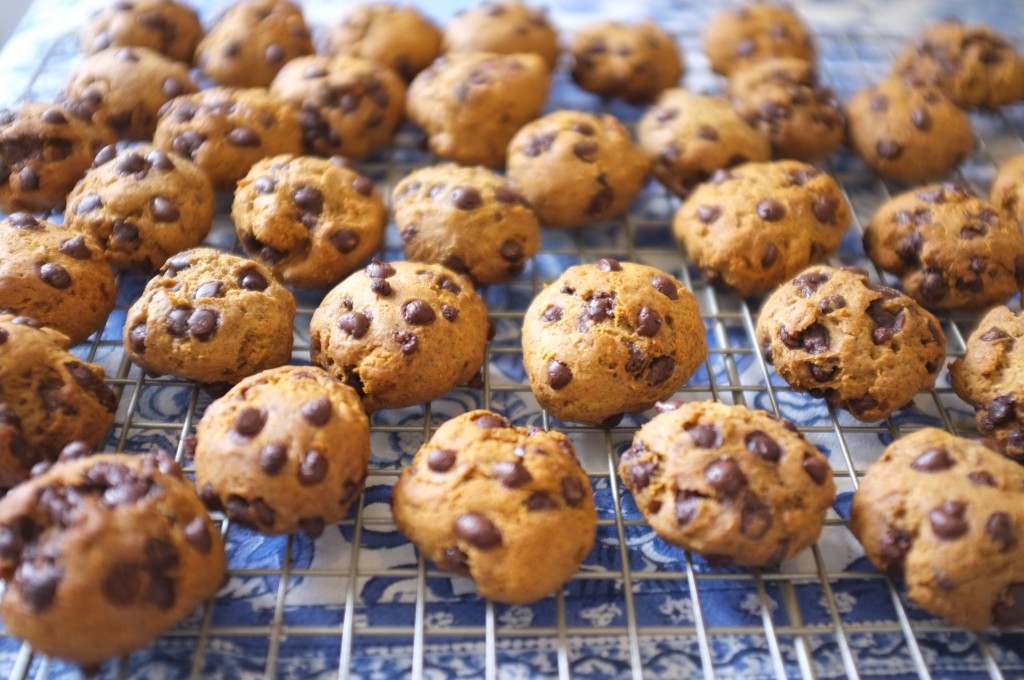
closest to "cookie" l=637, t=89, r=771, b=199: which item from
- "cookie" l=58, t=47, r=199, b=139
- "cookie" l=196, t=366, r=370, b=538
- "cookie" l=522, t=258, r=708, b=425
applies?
"cookie" l=522, t=258, r=708, b=425

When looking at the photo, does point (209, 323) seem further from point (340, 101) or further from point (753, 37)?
point (753, 37)

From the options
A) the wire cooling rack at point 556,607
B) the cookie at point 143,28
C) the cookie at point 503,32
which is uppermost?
the cookie at point 143,28

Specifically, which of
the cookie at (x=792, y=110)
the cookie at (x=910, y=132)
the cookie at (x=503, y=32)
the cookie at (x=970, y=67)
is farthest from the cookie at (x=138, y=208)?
the cookie at (x=970, y=67)

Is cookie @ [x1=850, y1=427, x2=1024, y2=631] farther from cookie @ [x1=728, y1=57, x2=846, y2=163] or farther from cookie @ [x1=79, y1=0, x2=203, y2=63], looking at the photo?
cookie @ [x1=79, y1=0, x2=203, y2=63]

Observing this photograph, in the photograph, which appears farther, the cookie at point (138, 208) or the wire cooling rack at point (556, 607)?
the cookie at point (138, 208)

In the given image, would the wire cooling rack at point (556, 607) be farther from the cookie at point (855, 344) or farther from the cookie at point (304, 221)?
the cookie at point (304, 221)

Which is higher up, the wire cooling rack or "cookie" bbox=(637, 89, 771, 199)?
"cookie" bbox=(637, 89, 771, 199)

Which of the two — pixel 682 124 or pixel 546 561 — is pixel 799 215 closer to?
pixel 682 124

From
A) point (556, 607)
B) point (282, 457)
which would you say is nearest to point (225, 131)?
point (282, 457)
